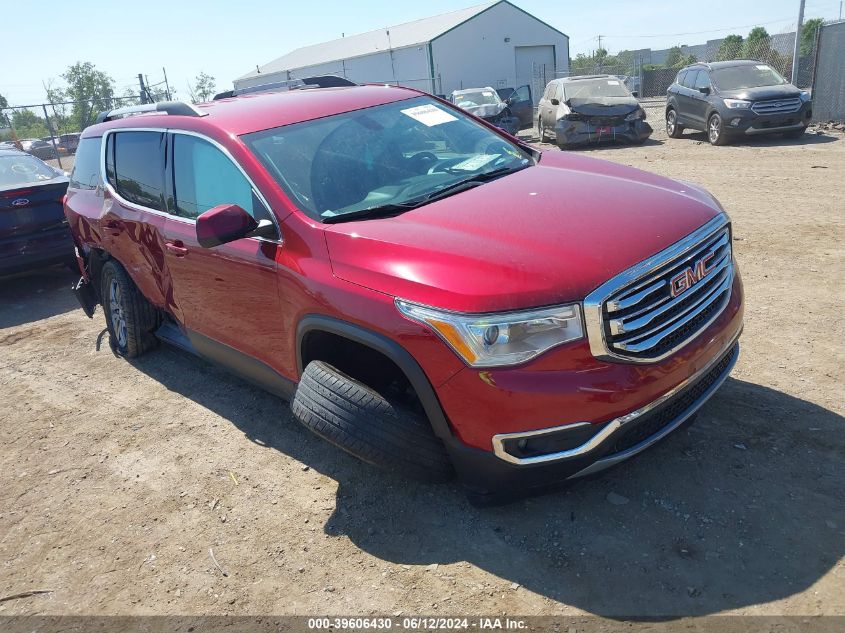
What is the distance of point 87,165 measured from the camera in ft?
18.3

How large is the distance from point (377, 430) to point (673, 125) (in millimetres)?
14687

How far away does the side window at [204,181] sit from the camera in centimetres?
349

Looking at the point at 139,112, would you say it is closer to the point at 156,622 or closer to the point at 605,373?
the point at 156,622

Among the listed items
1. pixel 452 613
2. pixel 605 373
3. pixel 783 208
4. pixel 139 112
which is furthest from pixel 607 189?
pixel 783 208

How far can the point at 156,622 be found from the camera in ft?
9.04

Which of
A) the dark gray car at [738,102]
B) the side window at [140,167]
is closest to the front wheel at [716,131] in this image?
the dark gray car at [738,102]

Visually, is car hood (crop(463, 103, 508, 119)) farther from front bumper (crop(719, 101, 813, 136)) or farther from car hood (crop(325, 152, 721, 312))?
car hood (crop(325, 152, 721, 312))

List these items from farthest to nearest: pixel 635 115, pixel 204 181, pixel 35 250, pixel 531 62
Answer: pixel 531 62 → pixel 635 115 → pixel 35 250 → pixel 204 181

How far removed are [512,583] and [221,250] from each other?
2.24 metres

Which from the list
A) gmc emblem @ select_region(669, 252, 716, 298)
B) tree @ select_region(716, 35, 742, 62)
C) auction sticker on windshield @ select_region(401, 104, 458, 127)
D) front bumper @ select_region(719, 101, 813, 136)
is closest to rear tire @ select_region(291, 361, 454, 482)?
gmc emblem @ select_region(669, 252, 716, 298)

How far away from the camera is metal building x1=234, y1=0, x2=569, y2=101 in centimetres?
3806

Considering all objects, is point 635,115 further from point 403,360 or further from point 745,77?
point 403,360

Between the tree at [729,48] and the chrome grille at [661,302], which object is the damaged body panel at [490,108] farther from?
the tree at [729,48]

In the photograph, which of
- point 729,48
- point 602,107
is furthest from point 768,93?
point 729,48
